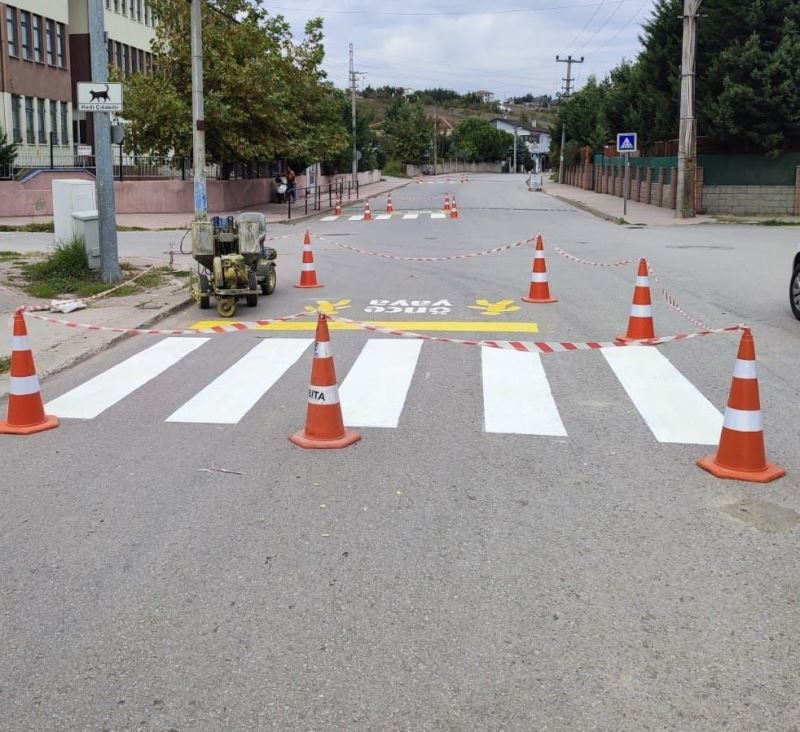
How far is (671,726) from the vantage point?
340 centimetres

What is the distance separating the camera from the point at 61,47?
164 feet

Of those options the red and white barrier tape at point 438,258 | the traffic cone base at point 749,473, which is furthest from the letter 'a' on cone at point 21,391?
the red and white barrier tape at point 438,258

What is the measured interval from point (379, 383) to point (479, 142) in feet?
553

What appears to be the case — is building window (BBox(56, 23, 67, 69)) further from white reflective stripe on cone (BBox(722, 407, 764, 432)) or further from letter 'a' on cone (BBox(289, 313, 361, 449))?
white reflective stripe on cone (BBox(722, 407, 764, 432))

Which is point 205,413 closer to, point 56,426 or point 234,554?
point 56,426

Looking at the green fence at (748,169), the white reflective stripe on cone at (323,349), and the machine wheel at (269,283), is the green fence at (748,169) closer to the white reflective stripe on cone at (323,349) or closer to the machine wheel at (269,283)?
the machine wheel at (269,283)

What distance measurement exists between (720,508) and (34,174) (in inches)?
1428

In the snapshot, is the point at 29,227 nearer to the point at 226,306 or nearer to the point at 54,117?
the point at 226,306

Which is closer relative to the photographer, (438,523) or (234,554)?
(234,554)

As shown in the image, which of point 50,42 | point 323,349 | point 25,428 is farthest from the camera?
point 50,42

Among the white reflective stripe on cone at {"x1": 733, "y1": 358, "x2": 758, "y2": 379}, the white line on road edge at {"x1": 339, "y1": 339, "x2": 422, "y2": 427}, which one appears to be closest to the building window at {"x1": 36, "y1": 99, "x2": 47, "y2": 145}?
the white line on road edge at {"x1": 339, "y1": 339, "x2": 422, "y2": 427}

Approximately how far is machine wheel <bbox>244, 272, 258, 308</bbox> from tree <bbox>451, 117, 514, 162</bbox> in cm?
15780

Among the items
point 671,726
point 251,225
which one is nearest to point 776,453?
point 671,726

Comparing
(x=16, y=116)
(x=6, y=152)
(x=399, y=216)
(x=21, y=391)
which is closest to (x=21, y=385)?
A: (x=21, y=391)
